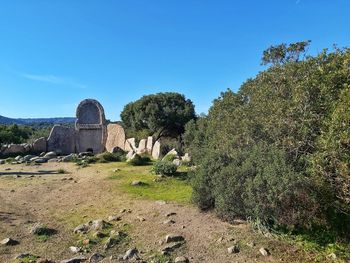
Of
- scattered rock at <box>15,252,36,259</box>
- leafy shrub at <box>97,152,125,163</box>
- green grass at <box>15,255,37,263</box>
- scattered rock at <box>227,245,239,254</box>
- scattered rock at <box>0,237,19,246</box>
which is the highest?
leafy shrub at <box>97,152,125,163</box>

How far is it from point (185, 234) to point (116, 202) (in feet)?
14.2

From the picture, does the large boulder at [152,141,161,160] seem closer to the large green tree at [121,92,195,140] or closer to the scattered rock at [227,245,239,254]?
the large green tree at [121,92,195,140]

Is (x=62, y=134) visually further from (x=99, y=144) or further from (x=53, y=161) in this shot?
(x=53, y=161)

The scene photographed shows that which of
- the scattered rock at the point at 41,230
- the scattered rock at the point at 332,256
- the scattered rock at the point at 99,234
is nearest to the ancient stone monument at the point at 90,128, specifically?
the scattered rock at the point at 41,230

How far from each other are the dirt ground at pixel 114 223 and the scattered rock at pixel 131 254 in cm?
16

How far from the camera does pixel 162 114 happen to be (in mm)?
37812

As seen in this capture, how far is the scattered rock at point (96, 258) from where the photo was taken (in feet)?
24.1

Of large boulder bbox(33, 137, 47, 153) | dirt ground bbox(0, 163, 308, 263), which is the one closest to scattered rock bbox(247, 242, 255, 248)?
dirt ground bbox(0, 163, 308, 263)

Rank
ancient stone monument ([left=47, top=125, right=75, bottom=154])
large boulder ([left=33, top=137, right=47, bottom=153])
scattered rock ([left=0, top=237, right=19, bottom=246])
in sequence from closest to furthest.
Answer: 1. scattered rock ([left=0, top=237, right=19, bottom=246])
2. large boulder ([left=33, top=137, right=47, bottom=153])
3. ancient stone monument ([left=47, top=125, right=75, bottom=154])

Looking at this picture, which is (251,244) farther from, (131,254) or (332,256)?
(131,254)

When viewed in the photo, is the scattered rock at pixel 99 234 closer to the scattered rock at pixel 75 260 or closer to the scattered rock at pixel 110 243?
the scattered rock at pixel 110 243

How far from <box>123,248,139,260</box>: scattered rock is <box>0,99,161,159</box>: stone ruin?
22.1m

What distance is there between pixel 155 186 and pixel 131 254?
6979 millimetres

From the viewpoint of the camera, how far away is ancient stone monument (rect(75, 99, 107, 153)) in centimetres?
3125
